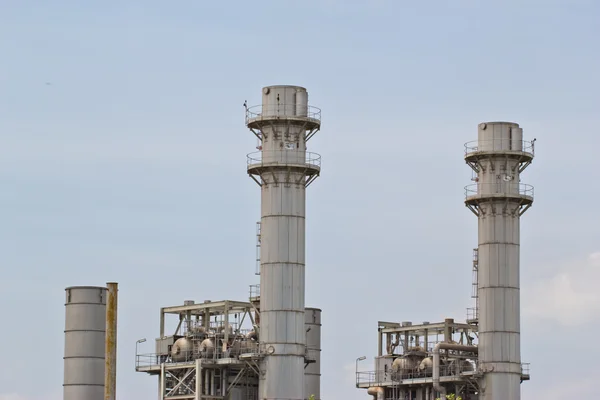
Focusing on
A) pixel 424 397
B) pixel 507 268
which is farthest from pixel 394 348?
pixel 507 268

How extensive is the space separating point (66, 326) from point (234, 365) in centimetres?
1468

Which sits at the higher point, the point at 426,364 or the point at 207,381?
the point at 426,364

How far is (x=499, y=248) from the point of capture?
98.6m

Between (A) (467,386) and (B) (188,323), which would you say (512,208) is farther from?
(B) (188,323)

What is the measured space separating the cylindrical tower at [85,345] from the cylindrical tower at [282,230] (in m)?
14.0

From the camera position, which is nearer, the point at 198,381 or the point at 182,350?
the point at 198,381

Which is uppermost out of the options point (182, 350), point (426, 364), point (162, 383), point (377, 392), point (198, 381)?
point (182, 350)

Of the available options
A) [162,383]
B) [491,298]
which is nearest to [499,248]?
[491,298]

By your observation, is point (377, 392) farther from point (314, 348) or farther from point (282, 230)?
point (282, 230)

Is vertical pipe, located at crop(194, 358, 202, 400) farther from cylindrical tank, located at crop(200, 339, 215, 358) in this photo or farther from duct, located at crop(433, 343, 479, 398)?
duct, located at crop(433, 343, 479, 398)

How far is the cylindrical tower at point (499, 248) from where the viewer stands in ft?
320

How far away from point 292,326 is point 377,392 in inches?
687

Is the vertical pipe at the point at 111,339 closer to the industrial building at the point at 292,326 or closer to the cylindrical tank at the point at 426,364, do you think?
the industrial building at the point at 292,326

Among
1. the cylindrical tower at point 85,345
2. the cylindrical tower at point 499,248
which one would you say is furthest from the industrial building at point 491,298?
the cylindrical tower at point 85,345
